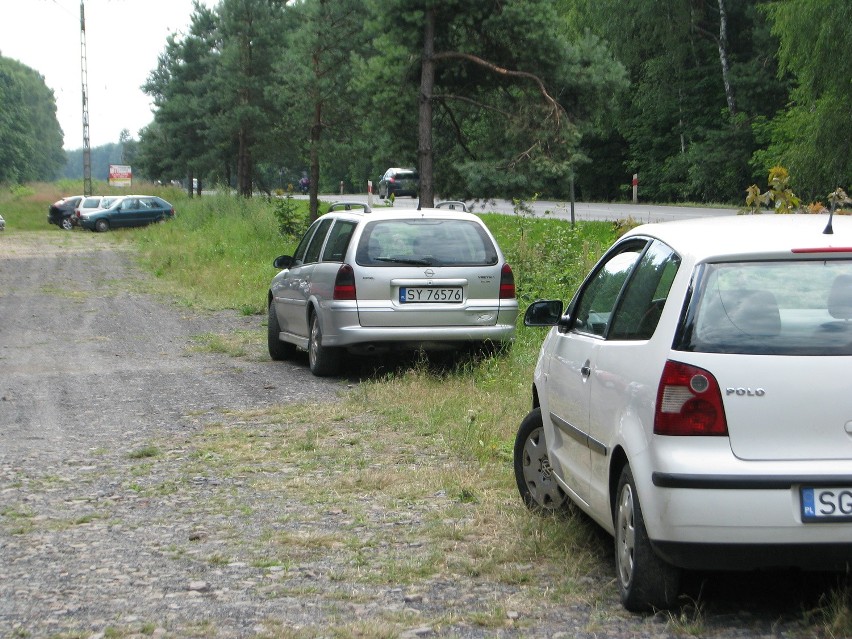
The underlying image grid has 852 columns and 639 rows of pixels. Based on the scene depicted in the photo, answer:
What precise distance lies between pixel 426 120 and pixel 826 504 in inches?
762

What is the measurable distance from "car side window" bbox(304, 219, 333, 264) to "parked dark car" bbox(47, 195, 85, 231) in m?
46.3

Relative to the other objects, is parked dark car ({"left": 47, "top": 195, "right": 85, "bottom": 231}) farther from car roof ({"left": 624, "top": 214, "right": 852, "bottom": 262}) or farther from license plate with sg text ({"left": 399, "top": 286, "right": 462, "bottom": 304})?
car roof ({"left": 624, "top": 214, "right": 852, "bottom": 262})

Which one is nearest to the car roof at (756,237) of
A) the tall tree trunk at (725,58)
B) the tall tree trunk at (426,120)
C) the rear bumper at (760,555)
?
the rear bumper at (760,555)

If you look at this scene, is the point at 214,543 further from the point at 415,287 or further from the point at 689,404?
the point at 415,287

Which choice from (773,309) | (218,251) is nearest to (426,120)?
(218,251)

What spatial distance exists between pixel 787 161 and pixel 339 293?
24697mm

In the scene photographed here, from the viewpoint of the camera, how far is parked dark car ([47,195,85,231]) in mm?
57812

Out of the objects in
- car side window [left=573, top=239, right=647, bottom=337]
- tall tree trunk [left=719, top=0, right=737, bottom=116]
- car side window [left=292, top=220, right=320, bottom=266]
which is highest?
tall tree trunk [left=719, top=0, right=737, bottom=116]

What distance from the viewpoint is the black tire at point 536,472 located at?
6332mm

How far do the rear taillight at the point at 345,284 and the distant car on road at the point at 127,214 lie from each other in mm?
45625

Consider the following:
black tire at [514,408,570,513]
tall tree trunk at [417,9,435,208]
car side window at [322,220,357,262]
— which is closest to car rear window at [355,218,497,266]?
car side window at [322,220,357,262]

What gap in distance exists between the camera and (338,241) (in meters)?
12.3

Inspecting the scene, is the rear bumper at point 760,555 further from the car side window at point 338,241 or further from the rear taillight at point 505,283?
the car side window at point 338,241

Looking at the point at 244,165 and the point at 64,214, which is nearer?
the point at 244,165
